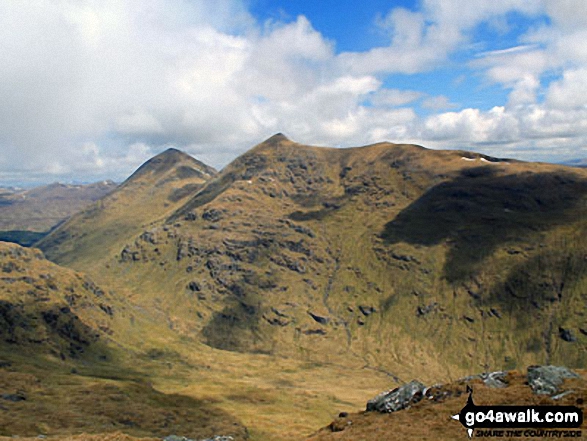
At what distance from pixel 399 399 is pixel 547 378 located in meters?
23.1

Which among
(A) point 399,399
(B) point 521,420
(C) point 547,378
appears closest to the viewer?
(B) point 521,420

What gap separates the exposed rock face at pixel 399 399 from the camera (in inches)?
2768

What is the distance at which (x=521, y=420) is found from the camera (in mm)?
53562

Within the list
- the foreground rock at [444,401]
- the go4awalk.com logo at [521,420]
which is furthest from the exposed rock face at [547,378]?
the go4awalk.com logo at [521,420]

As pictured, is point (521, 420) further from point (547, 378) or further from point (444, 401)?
point (547, 378)

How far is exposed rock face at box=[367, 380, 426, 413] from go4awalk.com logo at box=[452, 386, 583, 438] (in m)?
12.3

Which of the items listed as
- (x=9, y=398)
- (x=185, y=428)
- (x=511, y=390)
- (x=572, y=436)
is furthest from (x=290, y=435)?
(x=572, y=436)

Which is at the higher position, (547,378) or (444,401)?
(547,378)

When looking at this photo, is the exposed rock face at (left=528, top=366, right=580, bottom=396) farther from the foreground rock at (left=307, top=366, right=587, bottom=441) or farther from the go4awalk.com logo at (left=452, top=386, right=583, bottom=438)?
the go4awalk.com logo at (left=452, top=386, right=583, bottom=438)

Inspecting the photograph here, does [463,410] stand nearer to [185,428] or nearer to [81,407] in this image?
[185,428]

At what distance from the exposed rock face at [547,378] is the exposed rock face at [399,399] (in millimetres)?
17259

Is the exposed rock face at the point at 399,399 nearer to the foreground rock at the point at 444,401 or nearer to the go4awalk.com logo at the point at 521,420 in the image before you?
the foreground rock at the point at 444,401

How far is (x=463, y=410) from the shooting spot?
192ft

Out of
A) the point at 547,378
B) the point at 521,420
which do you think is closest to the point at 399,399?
the point at 521,420
